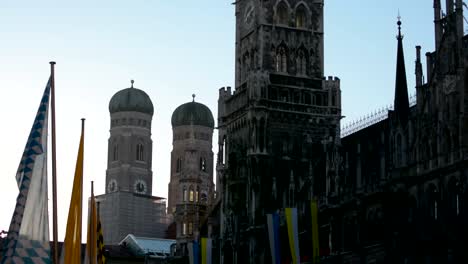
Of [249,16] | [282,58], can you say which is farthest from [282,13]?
[282,58]

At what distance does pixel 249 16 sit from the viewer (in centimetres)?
11238

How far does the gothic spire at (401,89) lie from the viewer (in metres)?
80.9

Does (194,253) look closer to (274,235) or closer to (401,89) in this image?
(274,235)

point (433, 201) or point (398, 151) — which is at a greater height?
point (398, 151)

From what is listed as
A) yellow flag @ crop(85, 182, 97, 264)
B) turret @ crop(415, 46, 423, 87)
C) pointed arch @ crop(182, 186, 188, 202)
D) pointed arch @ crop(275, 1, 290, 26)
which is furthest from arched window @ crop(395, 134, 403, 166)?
pointed arch @ crop(182, 186, 188, 202)

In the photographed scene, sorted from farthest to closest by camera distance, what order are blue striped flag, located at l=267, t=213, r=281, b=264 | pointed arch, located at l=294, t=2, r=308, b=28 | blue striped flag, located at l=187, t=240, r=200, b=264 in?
pointed arch, located at l=294, t=2, r=308, b=28
blue striped flag, located at l=187, t=240, r=200, b=264
blue striped flag, located at l=267, t=213, r=281, b=264

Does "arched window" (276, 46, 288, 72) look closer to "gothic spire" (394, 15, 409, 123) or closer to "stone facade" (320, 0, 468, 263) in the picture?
"stone facade" (320, 0, 468, 263)

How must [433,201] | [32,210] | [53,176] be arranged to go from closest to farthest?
1. [32,210]
2. [53,176]
3. [433,201]

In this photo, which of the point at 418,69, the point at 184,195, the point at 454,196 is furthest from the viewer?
the point at 184,195

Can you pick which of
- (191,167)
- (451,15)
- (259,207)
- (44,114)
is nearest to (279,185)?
(259,207)

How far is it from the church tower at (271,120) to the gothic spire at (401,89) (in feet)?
61.8

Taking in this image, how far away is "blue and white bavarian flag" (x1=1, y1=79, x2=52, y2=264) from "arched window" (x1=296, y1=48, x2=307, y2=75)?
74614mm

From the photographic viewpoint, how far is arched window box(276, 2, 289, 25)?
111 metres

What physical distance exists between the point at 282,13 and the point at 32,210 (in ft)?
257
